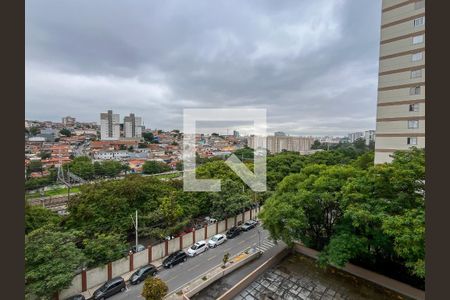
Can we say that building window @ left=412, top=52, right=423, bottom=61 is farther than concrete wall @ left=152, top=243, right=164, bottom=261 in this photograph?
Yes

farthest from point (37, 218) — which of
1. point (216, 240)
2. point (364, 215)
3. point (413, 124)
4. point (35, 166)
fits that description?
point (35, 166)

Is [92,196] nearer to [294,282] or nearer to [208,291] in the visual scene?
[208,291]

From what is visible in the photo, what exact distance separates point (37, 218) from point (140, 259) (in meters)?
5.33

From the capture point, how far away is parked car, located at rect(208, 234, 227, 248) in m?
12.5

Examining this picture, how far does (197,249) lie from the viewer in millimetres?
11688

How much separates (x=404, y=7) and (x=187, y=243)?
61.7 feet

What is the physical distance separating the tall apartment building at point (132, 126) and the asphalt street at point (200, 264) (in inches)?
3077

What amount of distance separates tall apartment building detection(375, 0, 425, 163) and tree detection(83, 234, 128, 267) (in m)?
16.2

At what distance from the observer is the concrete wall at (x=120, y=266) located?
953 centimetres

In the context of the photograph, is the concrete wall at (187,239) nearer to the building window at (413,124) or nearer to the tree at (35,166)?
the building window at (413,124)

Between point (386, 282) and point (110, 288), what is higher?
point (386, 282)

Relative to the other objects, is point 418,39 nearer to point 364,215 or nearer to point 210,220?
point 364,215

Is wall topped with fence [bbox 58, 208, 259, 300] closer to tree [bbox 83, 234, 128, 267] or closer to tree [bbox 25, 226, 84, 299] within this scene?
tree [bbox 83, 234, 128, 267]

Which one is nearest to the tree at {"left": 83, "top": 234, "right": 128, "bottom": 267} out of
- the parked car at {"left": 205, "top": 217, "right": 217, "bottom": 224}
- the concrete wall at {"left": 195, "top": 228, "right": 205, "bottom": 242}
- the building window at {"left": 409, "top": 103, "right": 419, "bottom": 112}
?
the concrete wall at {"left": 195, "top": 228, "right": 205, "bottom": 242}
